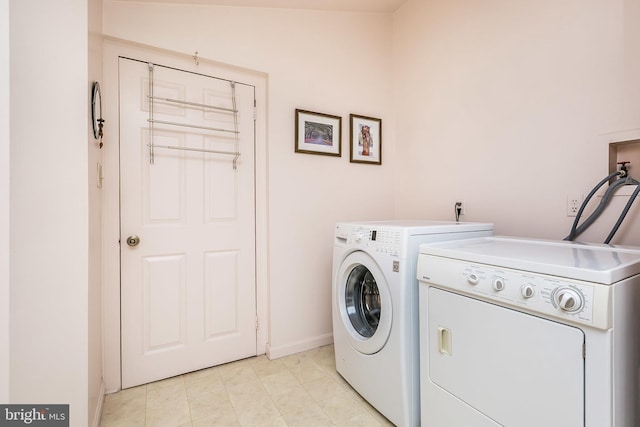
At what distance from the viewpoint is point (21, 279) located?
1062 millimetres

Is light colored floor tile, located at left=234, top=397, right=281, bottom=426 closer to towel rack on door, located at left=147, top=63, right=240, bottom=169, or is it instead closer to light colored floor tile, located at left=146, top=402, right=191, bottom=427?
light colored floor tile, located at left=146, top=402, right=191, bottom=427

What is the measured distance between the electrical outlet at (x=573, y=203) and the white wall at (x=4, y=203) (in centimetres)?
240

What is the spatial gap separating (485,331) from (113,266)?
1894 mm

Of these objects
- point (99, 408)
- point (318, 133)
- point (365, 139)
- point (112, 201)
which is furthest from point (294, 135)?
point (99, 408)

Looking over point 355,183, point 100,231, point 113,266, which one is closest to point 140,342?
point 113,266

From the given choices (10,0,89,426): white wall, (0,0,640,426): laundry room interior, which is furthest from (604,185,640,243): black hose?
(10,0,89,426): white wall

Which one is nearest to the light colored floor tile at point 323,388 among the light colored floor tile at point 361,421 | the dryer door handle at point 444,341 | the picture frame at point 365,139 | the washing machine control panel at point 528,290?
the light colored floor tile at point 361,421

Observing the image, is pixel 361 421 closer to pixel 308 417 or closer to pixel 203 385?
pixel 308 417

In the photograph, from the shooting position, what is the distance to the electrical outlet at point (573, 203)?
1.46m

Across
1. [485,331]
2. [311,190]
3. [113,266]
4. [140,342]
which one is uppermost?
[311,190]

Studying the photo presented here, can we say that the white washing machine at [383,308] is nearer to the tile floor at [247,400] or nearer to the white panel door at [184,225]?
the tile floor at [247,400]

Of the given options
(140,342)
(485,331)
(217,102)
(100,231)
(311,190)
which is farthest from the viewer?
(311,190)

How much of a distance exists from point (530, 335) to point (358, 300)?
38.7 inches

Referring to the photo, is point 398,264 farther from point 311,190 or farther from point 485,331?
point 311,190
